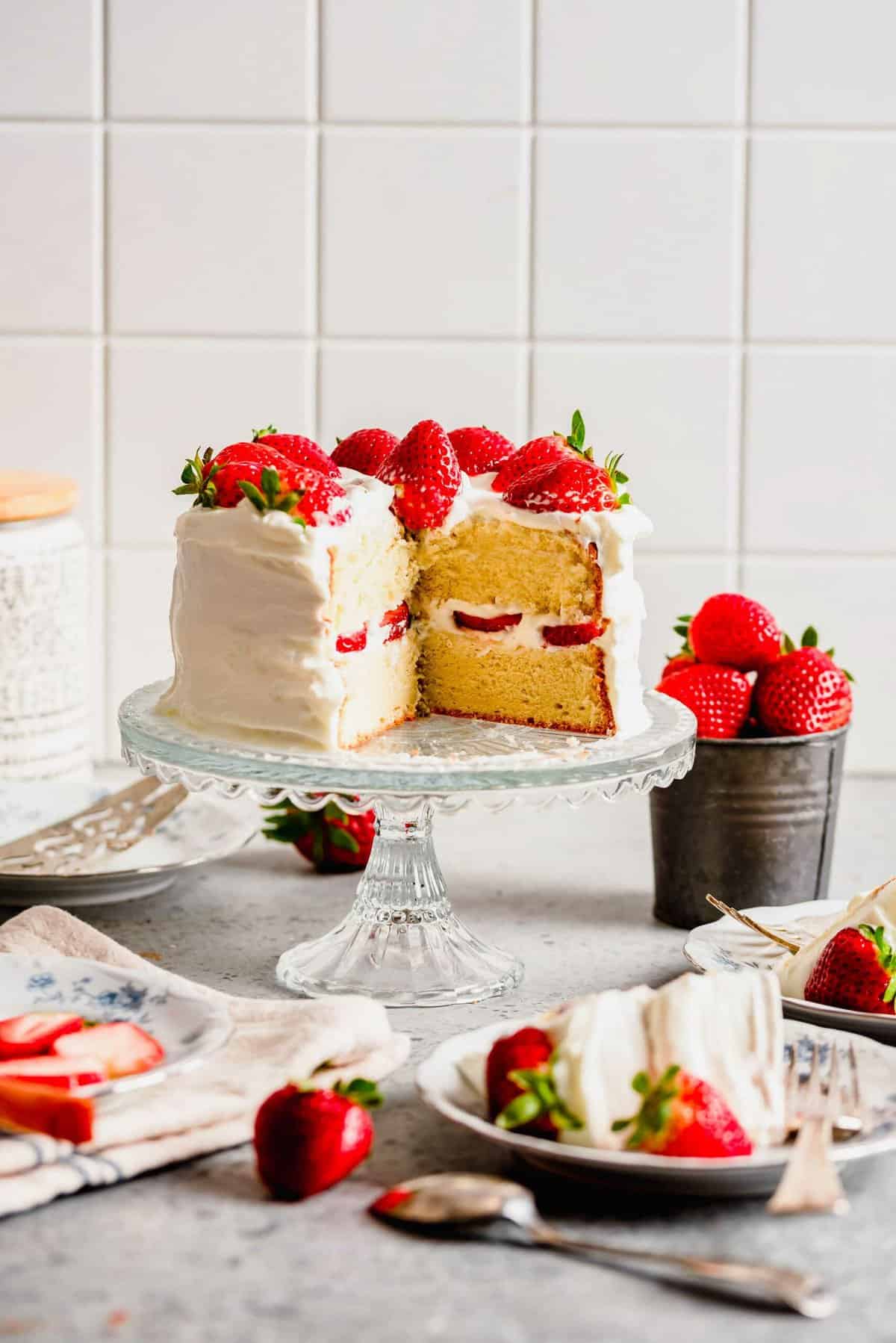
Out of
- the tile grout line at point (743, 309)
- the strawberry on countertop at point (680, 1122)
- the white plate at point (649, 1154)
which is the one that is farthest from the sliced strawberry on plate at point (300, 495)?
the tile grout line at point (743, 309)

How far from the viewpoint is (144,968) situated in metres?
1.42

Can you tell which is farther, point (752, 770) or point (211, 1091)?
point (752, 770)

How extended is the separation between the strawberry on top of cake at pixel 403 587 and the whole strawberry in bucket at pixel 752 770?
93 mm

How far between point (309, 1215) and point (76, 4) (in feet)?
5.49

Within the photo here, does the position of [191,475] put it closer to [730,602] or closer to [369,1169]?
[730,602]

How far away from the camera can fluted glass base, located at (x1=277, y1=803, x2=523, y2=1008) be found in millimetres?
1499

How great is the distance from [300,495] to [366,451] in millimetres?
215

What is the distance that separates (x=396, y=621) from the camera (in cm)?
163

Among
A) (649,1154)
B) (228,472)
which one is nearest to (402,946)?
(228,472)

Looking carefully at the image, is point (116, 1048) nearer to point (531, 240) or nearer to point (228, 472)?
point (228, 472)

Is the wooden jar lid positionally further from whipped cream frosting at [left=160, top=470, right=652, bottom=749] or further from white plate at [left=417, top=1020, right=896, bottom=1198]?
white plate at [left=417, top=1020, right=896, bottom=1198]

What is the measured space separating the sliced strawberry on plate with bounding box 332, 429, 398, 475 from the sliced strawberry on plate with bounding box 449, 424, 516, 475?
7 centimetres

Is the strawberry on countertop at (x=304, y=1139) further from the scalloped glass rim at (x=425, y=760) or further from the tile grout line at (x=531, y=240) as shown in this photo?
the tile grout line at (x=531, y=240)

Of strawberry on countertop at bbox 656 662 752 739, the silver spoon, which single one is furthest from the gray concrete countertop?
strawberry on countertop at bbox 656 662 752 739
